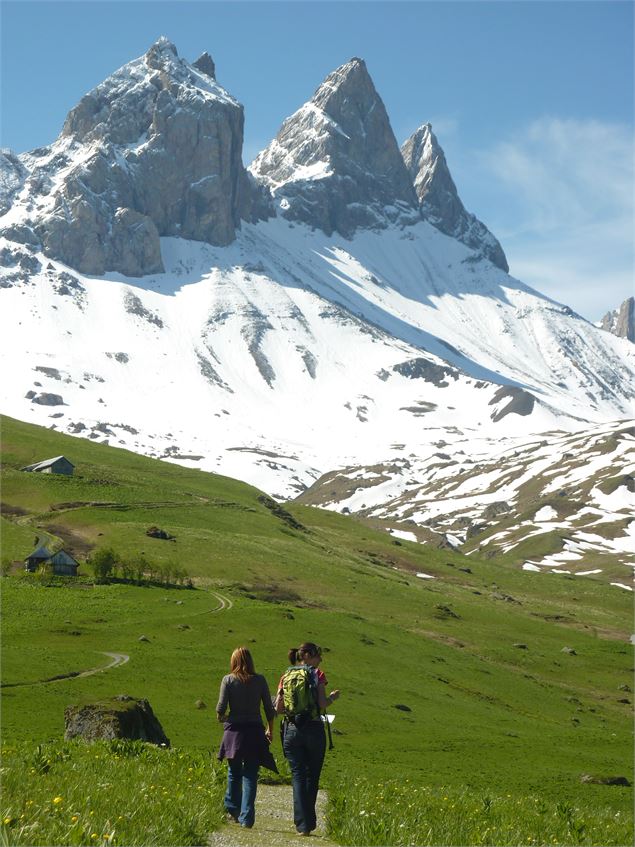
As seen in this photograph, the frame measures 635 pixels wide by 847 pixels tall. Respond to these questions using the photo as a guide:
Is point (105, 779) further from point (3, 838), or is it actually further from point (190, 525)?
point (190, 525)

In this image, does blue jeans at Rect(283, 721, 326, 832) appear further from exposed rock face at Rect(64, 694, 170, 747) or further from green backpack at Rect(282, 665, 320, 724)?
exposed rock face at Rect(64, 694, 170, 747)

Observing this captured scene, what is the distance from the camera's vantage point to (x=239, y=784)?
2158 cm

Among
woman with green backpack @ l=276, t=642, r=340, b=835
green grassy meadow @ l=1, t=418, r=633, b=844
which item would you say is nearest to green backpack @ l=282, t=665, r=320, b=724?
woman with green backpack @ l=276, t=642, r=340, b=835

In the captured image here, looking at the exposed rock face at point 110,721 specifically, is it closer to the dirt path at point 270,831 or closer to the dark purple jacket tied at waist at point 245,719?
the dirt path at point 270,831

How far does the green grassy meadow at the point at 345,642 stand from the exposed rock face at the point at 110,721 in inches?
115

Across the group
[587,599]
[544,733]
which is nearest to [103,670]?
[544,733]

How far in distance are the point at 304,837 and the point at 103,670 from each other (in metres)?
56.6

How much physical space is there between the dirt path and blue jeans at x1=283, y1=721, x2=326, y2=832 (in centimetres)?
74

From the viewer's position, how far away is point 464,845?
17078 mm

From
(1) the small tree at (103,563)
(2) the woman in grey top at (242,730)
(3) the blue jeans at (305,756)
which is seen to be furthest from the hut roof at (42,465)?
(3) the blue jeans at (305,756)

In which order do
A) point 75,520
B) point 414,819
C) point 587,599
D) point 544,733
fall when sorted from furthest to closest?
point 587,599, point 75,520, point 544,733, point 414,819

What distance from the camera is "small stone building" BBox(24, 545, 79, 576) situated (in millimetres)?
117750

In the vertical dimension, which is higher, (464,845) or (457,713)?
(464,845)

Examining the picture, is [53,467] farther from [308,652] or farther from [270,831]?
[270,831]
